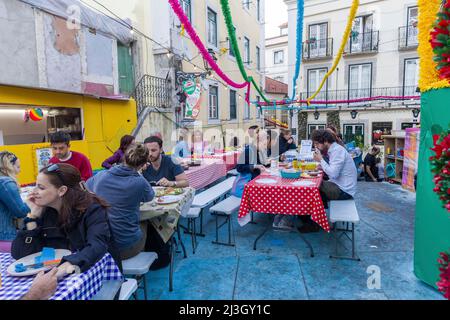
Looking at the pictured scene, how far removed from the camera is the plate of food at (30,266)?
1.70 meters

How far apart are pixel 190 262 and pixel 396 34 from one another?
19179 millimetres

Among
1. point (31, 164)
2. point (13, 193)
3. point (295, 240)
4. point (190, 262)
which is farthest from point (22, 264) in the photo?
point (31, 164)

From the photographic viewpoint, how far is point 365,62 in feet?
59.7

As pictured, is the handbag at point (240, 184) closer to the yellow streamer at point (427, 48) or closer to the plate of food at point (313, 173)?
the plate of food at point (313, 173)

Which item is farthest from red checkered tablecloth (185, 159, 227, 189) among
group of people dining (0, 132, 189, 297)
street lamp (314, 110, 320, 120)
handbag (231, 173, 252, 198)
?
street lamp (314, 110, 320, 120)

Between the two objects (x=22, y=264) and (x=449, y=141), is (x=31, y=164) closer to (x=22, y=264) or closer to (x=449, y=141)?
(x=22, y=264)

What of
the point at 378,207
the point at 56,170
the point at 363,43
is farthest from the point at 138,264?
the point at 363,43

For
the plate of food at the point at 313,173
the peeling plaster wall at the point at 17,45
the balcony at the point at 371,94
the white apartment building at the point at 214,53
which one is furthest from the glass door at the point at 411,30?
the peeling plaster wall at the point at 17,45

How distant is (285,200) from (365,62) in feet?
57.6

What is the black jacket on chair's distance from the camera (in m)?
2.00

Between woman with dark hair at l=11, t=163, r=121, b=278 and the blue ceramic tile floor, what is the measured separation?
56.5 inches

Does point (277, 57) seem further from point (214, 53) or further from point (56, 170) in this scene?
point (56, 170)

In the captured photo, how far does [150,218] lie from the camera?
10.7 ft

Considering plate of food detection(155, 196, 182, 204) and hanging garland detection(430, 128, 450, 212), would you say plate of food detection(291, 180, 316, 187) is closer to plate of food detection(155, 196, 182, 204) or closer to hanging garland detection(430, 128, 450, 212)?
plate of food detection(155, 196, 182, 204)
